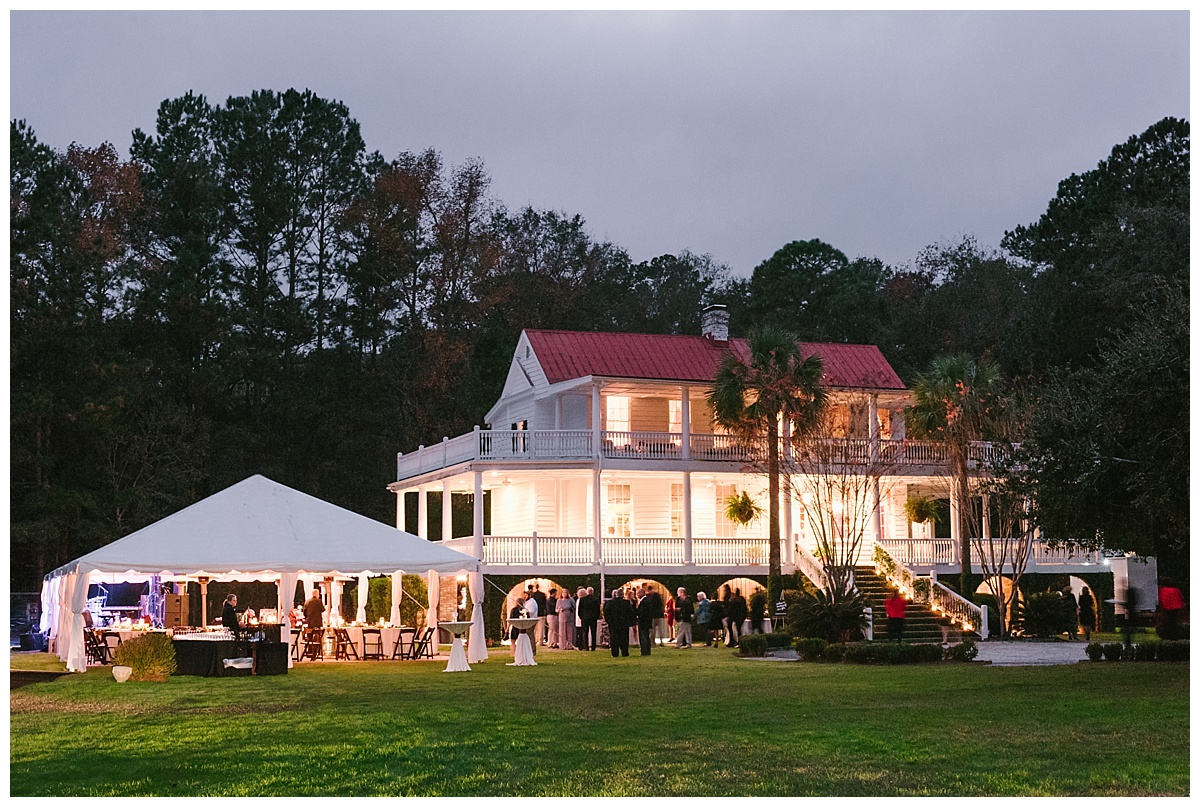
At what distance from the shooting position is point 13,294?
4075 centimetres

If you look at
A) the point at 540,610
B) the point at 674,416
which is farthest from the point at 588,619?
the point at 674,416

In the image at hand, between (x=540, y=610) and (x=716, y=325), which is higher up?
(x=716, y=325)

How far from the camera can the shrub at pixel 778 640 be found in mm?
28141

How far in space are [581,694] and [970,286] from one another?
139 feet

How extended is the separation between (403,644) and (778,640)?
7.24 meters

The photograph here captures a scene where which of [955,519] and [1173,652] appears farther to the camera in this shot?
[955,519]

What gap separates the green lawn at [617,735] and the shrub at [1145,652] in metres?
2.51

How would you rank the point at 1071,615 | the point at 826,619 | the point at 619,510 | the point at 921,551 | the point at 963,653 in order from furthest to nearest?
the point at 619,510, the point at 921,551, the point at 1071,615, the point at 826,619, the point at 963,653

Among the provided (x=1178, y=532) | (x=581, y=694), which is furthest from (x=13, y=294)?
(x=1178, y=532)

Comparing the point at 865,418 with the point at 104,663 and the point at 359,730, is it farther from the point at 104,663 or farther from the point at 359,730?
the point at 359,730

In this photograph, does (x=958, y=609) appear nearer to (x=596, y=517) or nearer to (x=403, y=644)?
(x=596, y=517)

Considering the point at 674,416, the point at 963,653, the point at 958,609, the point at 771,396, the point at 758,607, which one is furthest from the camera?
the point at 674,416

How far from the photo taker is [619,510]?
39.3 metres

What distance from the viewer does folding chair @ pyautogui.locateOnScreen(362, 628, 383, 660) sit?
27328 mm
